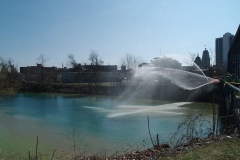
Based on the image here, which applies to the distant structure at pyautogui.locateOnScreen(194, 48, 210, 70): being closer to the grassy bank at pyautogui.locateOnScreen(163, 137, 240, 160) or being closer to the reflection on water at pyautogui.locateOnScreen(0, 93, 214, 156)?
the reflection on water at pyautogui.locateOnScreen(0, 93, 214, 156)

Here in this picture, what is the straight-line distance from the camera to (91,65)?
7619 centimetres

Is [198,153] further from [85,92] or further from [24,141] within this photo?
[85,92]

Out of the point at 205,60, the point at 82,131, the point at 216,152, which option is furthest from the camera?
the point at 205,60

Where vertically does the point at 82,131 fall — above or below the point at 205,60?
below

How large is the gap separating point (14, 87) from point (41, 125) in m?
Answer: 17.6

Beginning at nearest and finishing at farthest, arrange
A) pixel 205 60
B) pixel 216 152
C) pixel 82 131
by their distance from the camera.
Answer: pixel 216 152 → pixel 82 131 → pixel 205 60

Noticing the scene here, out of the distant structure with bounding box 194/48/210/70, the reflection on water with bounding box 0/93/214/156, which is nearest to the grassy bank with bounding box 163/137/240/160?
the reflection on water with bounding box 0/93/214/156

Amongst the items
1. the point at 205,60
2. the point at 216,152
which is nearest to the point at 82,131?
the point at 216,152

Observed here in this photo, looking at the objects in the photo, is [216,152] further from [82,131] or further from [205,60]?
[205,60]

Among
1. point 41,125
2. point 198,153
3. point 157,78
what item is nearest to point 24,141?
point 41,125

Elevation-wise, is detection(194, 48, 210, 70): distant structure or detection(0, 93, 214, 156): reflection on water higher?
detection(194, 48, 210, 70): distant structure

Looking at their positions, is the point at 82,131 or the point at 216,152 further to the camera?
the point at 82,131

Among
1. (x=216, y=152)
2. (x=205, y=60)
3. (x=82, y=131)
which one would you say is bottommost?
(x=82, y=131)

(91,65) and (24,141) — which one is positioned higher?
(91,65)
